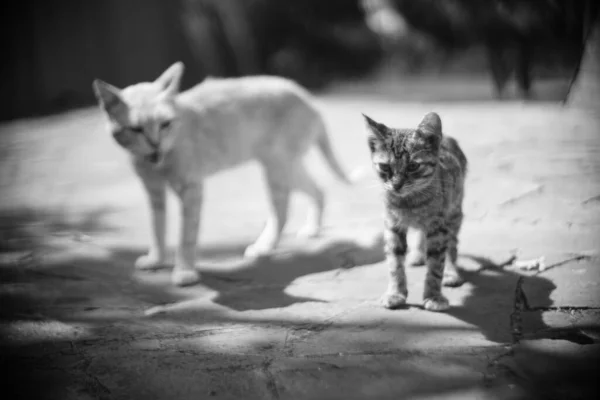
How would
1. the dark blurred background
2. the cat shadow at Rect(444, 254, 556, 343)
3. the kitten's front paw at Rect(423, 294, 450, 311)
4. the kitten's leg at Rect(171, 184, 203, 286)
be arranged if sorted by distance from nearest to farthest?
the cat shadow at Rect(444, 254, 556, 343) < the kitten's front paw at Rect(423, 294, 450, 311) < the kitten's leg at Rect(171, 184, 203, 286) < the dark blurred background

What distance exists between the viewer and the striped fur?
3219 mm

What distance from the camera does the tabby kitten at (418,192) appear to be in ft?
8.61

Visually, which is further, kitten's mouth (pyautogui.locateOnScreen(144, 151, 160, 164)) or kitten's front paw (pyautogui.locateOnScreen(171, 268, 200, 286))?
kitten's front paw (pyautogui.locateOnScreen(171, 268, 200, 286))

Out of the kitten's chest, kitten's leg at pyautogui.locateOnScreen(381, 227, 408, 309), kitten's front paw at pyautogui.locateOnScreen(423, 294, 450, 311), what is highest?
the kitten's chest

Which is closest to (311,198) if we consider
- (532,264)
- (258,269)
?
(258,269)

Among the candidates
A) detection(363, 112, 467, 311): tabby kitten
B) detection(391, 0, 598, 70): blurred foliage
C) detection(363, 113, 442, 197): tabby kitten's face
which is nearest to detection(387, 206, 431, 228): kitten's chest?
detection(363, 112, 467, 311): tabby kitten

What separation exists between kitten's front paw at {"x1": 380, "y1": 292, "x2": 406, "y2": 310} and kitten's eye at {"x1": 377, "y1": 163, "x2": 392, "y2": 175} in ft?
2.06

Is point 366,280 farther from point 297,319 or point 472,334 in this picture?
point 472,334

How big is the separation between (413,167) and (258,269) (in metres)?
1.46

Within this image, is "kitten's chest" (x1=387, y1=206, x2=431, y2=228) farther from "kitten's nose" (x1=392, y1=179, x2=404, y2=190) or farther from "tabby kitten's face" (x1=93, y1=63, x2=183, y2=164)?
"tabby kitten's face" (x1=93, y1=63, x2=183, y2=164)

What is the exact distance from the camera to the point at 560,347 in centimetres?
221

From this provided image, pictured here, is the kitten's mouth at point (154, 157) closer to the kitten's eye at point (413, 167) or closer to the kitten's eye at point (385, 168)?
the kitten's eye at point (385, 168)

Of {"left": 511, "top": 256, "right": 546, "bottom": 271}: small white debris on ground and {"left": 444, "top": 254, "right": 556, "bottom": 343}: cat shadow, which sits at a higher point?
{"left": 511, "top": 256, "right": 546, "bottom": 271}: small white debris on ground

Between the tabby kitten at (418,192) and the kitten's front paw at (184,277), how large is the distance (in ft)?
A: 4.03
